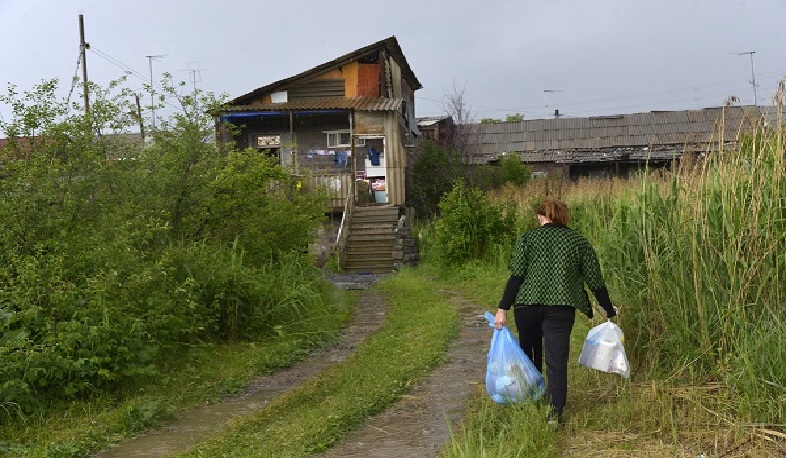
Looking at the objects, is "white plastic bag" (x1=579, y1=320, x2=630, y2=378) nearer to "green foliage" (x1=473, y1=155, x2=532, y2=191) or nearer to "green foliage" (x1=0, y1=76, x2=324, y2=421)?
"green foliage" (x1=0, y1=76, x2=324, y2=421)

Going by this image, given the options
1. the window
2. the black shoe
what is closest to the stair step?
the window

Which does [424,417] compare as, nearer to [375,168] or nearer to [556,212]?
[556,212]

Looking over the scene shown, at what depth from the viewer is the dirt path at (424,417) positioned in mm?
5688

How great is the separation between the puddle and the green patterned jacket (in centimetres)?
256

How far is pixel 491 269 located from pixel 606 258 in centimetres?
901

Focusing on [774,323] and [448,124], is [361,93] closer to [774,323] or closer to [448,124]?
[448,124]

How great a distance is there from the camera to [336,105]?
Answer: 23516mm

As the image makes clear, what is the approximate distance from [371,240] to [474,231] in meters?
4.63

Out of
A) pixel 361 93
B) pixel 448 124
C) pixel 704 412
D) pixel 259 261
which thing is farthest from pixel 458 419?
pixel 448 124

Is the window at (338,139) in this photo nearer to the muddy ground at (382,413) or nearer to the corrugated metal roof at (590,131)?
the corrugated metal roof at (590,131)

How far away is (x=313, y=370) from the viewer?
8781 mm

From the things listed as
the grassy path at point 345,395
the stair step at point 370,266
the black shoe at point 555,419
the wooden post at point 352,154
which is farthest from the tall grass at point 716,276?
the wooden post at point 352,154

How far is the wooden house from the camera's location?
77.0ft

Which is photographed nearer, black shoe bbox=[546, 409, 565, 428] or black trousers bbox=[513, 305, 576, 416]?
black shoe bbox=[546, 409, 565, 428]
